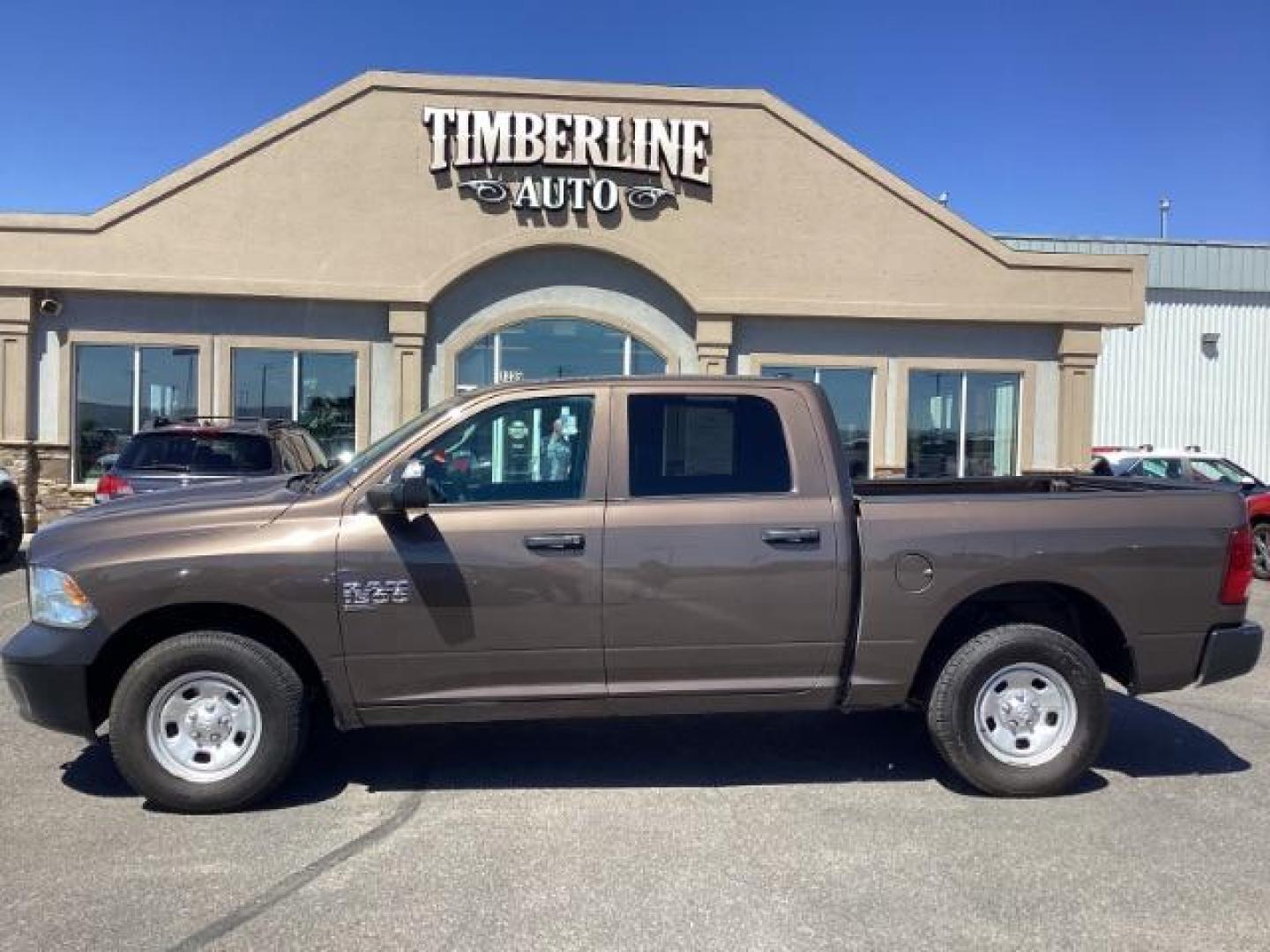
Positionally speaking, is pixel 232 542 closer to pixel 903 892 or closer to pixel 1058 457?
pixel 903 892

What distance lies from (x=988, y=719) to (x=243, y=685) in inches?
135

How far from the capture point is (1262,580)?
13.2 meters

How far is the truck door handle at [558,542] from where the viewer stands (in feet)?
15.8

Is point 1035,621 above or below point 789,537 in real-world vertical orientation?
below

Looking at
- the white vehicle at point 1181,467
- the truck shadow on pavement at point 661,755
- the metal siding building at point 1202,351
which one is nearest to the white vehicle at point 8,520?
the truck shadow on pavement at point 661,755

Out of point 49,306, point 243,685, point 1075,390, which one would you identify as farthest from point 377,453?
point 1075,390

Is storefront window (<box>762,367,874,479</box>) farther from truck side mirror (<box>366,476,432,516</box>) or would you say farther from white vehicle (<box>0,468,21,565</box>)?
truck side mirror (<box>366,476,432,516</box>)

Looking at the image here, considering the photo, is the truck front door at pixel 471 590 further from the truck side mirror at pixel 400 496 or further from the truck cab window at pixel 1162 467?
the truck cab window at pixel 1162 467

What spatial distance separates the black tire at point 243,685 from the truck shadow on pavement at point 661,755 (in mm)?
229

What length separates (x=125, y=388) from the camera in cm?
1531

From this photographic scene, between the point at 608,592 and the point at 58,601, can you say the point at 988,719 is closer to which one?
the point at 608,592

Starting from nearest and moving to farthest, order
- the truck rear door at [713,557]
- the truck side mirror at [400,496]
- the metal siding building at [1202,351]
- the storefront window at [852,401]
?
the truck side mirror at [400,496], the truck rear door at [713,557], the storefront window at [852,401], the metal siding building at [1202,351]

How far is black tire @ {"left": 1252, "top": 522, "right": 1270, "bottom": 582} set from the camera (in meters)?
13.2

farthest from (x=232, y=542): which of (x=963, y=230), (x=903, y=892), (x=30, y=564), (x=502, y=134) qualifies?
(x=963, y=230)
